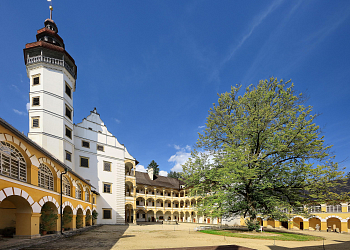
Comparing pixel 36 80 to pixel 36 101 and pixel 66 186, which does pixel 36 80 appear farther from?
pixel 66 186

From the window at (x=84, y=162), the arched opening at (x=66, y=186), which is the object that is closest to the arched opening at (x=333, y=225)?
the arched opening at (x=66, y=186)

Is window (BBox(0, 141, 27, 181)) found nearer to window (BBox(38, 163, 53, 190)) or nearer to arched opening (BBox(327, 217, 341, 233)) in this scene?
window (BBox(38, 163, 53, 190))

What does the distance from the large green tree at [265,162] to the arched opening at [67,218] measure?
38.9 feet

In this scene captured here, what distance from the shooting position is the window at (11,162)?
11.2m

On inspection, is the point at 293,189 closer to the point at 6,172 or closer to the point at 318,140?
the point at 318,140

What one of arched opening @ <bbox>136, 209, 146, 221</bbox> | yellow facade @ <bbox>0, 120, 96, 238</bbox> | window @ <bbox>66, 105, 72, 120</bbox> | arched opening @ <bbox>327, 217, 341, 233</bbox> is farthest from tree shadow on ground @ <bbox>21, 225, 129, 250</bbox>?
arched opening @ <bbox>136, 209, 146, 221</bbox>

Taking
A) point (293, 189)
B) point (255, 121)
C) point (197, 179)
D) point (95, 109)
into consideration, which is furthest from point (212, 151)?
point (95, 109)

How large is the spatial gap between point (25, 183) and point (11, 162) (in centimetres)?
140

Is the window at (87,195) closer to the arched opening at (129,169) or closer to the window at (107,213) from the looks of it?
the window at (107,213)

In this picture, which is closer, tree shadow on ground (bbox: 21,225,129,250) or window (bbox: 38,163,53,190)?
tree shadow on ground (bbox: 21,225,129,250)

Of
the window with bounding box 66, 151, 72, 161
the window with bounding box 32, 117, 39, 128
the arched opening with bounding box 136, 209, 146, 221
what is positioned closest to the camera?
the window with bounding box 32, 117, 39, 128

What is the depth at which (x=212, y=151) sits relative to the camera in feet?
82.0

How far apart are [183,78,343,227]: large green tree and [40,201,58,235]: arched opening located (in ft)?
42.6

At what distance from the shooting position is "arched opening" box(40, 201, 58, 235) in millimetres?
14673
